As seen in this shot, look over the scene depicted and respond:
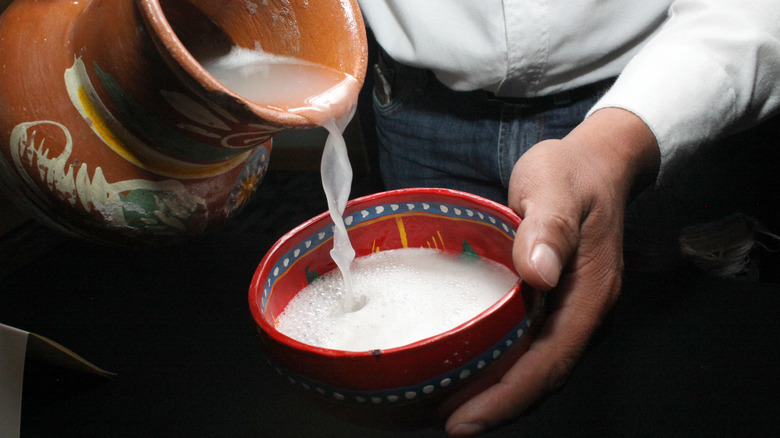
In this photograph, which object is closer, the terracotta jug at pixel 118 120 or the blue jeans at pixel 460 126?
the terracotta jug at pixel 118 120

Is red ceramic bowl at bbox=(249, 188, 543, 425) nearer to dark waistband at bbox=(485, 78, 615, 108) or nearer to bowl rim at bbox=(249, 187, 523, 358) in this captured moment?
bowl rim at bbox=(249, 187, 523, 358)

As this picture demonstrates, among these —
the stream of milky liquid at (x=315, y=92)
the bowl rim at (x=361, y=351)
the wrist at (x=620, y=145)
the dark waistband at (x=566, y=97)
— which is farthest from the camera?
the dark waistband at (x=566, y=97)

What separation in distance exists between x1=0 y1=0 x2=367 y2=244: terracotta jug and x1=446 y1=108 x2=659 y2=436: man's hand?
0.17 metres

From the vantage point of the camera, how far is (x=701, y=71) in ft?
1.95

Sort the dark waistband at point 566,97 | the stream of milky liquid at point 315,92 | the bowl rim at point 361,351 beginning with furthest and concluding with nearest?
1. the dark waistband at point 566,97
2. the stream of milky liquid at point 315,92
3. the bowl rim at point 361,351

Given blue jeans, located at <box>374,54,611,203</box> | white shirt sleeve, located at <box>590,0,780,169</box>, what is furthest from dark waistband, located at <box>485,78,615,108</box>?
white shirt sleeve, located at <box>590,0,780,169</box>

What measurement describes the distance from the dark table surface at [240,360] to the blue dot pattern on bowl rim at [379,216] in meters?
0.06

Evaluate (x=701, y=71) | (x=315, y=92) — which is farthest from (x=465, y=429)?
(x=701, y=71)

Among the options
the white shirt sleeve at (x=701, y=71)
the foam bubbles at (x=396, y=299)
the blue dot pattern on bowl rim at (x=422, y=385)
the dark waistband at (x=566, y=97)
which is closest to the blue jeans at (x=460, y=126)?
the dark waistband at (x=566, y=97)

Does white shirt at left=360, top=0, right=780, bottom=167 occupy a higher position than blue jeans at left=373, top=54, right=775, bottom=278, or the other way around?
white shirt at left=360, top=0, right=780, bottom=167

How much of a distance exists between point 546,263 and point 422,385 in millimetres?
119

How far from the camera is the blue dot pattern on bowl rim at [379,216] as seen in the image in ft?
1.53

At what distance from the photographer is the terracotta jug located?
1.22 feet

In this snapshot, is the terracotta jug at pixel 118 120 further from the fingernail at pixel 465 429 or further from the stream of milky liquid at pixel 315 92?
the fingernail at pixel 465 429
